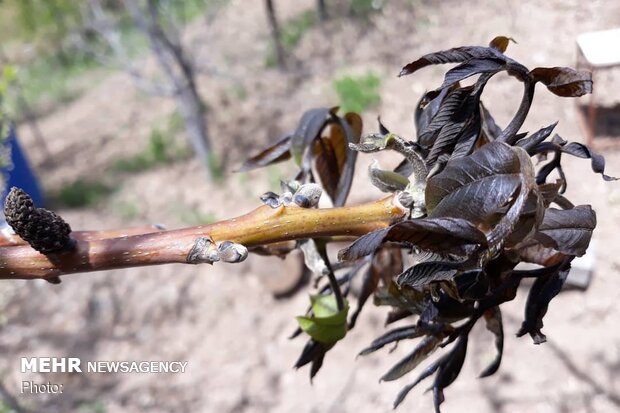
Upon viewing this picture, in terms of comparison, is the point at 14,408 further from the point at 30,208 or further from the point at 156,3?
the point at 156,3

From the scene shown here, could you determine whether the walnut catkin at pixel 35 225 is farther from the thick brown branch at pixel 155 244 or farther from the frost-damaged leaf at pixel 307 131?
the frost-damaged leaf at pixel 307 131

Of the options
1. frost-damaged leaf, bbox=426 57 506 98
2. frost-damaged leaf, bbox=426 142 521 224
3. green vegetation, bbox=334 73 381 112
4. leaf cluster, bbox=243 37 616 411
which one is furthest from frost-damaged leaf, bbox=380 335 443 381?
green vegetation, bbox=334 73 381 112

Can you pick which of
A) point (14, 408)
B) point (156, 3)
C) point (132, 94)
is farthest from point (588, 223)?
point (132, 94)

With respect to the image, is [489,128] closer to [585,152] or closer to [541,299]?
[585,152]

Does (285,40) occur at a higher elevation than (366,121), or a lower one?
higher

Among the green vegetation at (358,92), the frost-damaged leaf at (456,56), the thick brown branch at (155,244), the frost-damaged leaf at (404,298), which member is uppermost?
the frost-damaged leaf at (456,56)

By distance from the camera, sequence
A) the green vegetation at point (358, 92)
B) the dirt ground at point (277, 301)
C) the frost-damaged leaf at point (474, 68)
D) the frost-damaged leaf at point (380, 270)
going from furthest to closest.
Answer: the green vegetation at point (358, 92)
the dirt ground at point (277, 301)
the frost-damaged leaf at point (380, 270)
the frost-damaged leaf at point (474, 68)

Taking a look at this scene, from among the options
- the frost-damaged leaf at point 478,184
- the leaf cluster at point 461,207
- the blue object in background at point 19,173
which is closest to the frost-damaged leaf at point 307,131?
the leaf cluster at point 461,207
